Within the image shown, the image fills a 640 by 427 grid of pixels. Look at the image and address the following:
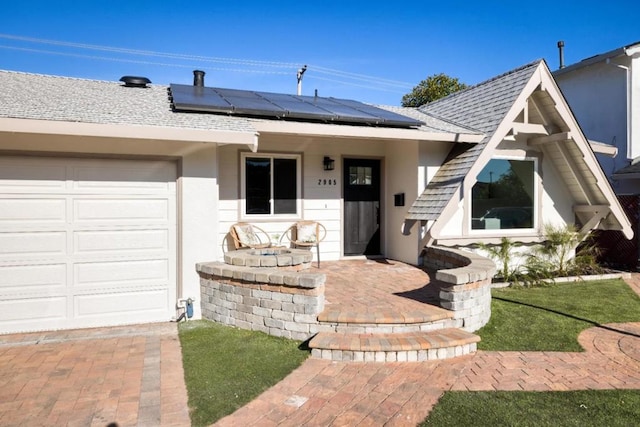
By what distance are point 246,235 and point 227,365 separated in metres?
3.75

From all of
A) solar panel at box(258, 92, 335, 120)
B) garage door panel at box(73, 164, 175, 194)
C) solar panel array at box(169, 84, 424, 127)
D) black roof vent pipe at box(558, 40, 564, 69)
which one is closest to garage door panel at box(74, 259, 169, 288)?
garage door panel at box(73, 164, 175, 194)

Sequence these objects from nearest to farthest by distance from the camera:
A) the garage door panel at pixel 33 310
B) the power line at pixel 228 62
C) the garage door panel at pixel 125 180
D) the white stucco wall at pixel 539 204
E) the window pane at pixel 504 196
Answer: the garage door panel at pixel 33 310 < the garage door panel at pixel 125 180 < the white stucco wall at pixel 539 204 < the window pane at pixel 504 196 < the power line at pixel 228 62

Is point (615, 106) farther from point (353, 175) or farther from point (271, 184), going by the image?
point (271, 184)

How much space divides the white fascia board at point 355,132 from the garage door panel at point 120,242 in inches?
95.2

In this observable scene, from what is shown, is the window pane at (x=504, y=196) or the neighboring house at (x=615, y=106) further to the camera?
the neighboring house at (x=615, y=106)

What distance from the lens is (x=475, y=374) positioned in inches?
163

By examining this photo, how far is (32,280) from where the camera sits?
5609 millimetres

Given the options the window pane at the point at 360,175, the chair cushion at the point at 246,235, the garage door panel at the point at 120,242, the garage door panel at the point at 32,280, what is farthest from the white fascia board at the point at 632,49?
the garage door panel at the point at 32,280

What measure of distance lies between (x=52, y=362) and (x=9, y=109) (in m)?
3.32

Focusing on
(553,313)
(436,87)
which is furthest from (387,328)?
(436,87)

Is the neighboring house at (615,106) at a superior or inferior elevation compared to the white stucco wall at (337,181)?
superior

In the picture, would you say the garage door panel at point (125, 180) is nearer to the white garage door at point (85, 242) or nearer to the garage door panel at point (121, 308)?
the white garage door at point (85, 242)

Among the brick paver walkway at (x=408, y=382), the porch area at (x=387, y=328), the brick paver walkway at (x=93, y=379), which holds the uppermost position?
the porch area at (x=387, y=328)

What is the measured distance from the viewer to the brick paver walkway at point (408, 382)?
11.1 feet
